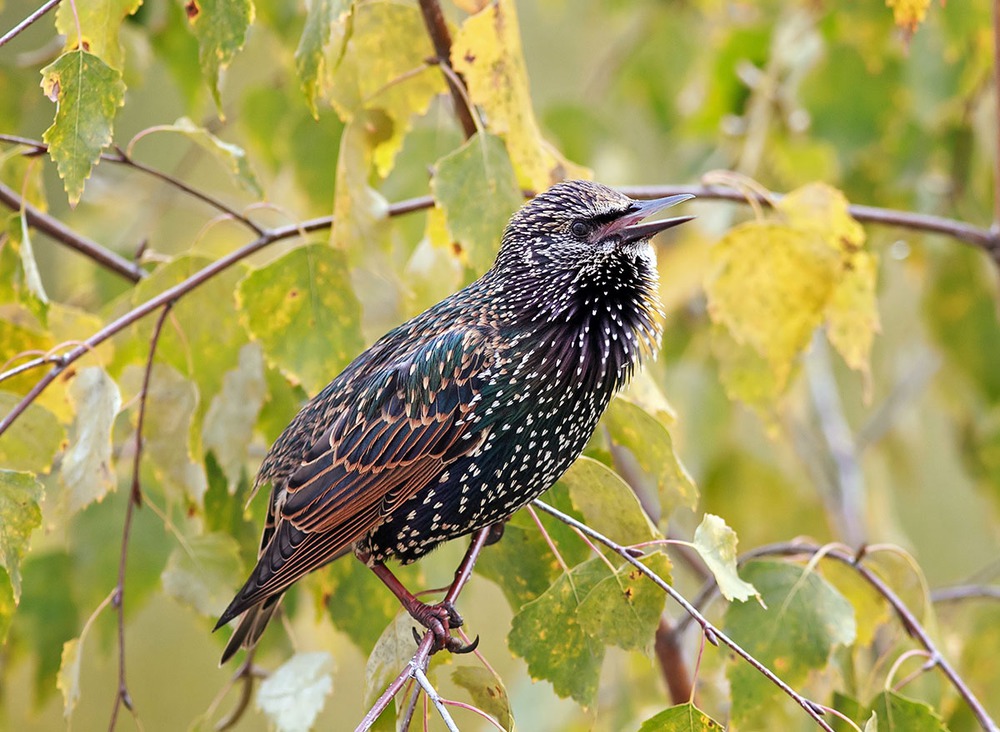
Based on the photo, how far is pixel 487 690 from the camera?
6.32 feet

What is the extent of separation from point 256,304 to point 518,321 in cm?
48

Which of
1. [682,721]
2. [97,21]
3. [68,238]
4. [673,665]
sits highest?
[97,21]

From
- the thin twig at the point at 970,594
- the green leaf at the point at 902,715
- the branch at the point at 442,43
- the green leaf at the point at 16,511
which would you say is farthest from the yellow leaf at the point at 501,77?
the thin twig at the point at 970,594

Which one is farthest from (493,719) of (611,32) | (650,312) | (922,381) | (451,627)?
(611,32)

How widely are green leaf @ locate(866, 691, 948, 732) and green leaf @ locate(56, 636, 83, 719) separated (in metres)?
1.34

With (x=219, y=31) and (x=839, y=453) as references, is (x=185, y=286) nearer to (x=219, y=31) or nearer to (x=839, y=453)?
(x=219, y=31)

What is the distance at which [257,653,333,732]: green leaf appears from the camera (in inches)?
85.5

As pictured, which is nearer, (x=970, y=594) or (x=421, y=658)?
(x=421, y=658)

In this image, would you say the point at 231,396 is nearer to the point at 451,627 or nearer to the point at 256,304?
the point at 256,304

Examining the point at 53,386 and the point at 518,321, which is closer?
the point at 518,321

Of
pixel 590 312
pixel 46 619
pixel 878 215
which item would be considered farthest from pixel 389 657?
pixel 878 215

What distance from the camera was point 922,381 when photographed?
472 centimetres

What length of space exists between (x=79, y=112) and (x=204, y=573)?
925 millimetres

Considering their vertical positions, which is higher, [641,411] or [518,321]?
[518,321]
